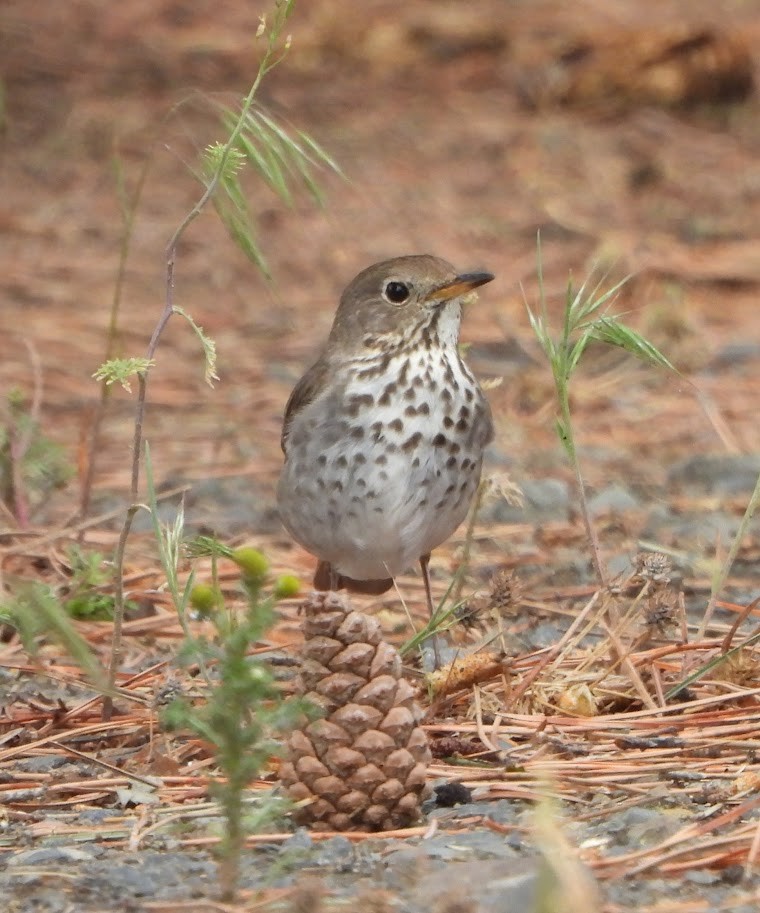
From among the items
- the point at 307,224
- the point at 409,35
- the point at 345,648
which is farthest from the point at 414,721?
the point at 409,35

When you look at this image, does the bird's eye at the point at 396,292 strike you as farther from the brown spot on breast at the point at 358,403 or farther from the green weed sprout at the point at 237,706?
the green weed sprout at the point at 237,706

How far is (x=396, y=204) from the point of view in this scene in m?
9.69

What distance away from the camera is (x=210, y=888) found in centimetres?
296

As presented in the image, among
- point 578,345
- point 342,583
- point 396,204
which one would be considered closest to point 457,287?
point 578,345

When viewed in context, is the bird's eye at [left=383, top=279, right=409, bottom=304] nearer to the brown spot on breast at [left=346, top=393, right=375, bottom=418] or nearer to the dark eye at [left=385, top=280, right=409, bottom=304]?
the dark eye at [left=385, top=280, right=409, bottom=304]

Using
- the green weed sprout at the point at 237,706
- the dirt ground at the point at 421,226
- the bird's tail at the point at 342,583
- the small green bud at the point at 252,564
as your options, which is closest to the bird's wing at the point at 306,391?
the bird's tail at the point at 342,583

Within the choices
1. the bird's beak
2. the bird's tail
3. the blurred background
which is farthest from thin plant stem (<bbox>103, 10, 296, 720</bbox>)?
the blurred background

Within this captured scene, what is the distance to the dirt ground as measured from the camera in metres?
6.64

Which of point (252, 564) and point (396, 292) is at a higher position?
point (396, 292)

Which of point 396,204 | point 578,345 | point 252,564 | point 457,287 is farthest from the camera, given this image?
point 396,204

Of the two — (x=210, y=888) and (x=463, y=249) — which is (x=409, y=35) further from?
(x=210, y=888)

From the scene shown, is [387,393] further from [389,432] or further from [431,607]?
[431,607]

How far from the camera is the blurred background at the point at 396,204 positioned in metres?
7.37

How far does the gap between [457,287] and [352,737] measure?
6.48 feet
